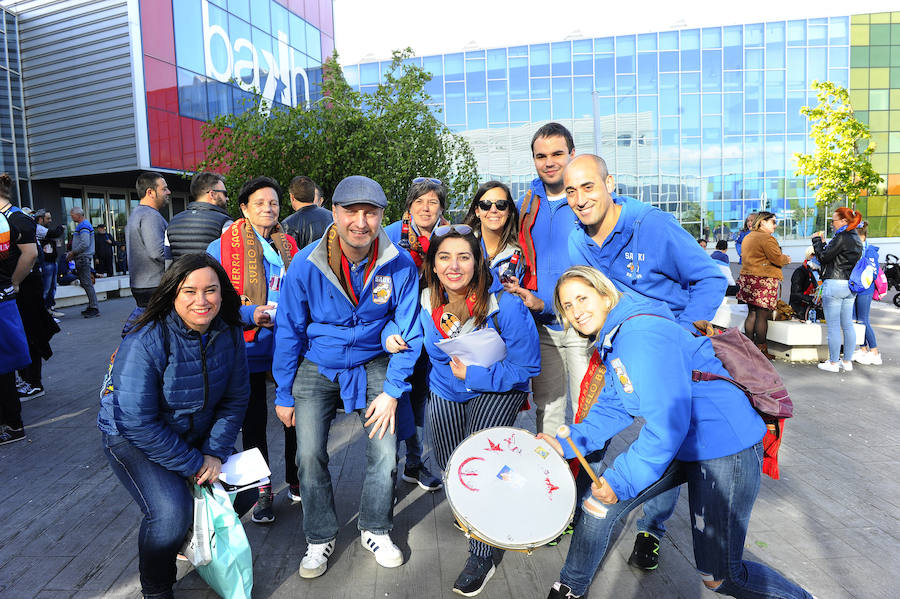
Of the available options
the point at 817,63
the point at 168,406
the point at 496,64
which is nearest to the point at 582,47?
the point at 496,64

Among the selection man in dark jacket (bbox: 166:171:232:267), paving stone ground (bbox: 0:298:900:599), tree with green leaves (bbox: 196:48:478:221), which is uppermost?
tree with green leaves (bbox: 196:48:478:221)

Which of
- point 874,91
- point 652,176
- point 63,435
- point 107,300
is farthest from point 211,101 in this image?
point 874,91

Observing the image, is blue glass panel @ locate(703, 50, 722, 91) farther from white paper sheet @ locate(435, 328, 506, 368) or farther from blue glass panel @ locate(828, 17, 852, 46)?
white paper sheet @ locate(435, 328, 506, 368)

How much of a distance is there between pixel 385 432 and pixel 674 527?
6.09 feet

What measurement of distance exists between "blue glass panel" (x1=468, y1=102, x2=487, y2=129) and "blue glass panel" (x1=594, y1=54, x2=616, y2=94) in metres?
6.64

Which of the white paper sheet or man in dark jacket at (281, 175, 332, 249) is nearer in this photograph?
the white paper sheet

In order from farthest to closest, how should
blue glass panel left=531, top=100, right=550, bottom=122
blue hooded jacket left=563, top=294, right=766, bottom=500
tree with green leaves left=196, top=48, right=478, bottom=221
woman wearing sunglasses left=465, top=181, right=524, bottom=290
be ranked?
blue glass panel left=531, top=100, right=550, bottom=122 < tree with green leaves left=196, top=48, right=478, bottom=221 < woman wearing sunglasses left=465, top=181, right=524, bottom=290 < blue hooded jacket left=563, top=294, right=766, bottom=500

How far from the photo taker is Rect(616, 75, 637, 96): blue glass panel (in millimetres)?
34656

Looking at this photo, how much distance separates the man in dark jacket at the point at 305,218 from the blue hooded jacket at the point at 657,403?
3.24 m

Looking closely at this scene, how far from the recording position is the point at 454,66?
35.7 meters

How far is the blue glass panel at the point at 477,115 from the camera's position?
117ft

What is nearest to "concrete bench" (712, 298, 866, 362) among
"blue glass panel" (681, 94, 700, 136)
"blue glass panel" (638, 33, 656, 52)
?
"blue glass panel" (681, 94, 700, 136)

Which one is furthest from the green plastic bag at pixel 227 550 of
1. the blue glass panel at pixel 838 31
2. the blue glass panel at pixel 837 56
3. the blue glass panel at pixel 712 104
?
the blue glass panel at pixel 838 31

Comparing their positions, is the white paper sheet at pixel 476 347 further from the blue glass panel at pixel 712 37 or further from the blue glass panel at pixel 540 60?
the blue glass panel at pixel 712 37
